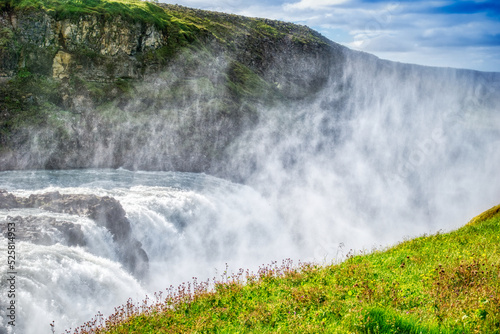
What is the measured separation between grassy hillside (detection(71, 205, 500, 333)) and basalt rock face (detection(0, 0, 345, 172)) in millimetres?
33797

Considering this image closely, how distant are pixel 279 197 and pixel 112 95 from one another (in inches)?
995

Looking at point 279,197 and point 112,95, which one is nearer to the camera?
point 279,197

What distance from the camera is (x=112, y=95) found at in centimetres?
4669

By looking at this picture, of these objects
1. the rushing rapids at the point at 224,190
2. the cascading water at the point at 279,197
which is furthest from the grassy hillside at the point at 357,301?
the cascading water at the point at 279,197

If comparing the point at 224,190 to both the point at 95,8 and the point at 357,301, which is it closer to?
the point at 357,301

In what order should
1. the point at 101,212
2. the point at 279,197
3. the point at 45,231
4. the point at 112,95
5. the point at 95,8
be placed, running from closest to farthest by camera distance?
the point at 45,231 < the point at 101,212 < the point at 279,197 < the point at 112,95 < the point at 95,8

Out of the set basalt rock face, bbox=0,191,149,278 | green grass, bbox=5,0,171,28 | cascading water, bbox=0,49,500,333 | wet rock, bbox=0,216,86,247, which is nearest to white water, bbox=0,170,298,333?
cascading water, bbox=0,49,500,333

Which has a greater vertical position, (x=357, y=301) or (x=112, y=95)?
(x=112, y=95)

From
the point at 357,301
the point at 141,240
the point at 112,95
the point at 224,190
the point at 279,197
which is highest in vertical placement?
the point at 112,95

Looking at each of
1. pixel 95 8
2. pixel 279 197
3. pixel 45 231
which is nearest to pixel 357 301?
pixel 45 231

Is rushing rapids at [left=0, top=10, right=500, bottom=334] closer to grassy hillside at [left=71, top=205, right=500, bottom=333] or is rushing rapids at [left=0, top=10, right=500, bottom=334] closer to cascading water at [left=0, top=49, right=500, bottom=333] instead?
cascading water at [left=0, top=49, right=500, bottom=333]

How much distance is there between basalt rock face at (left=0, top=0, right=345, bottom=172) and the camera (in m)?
38.3

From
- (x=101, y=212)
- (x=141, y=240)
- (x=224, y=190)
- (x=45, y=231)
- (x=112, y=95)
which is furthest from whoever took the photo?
(x=112, y=95)

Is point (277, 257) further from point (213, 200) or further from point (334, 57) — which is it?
point (334, 57)
